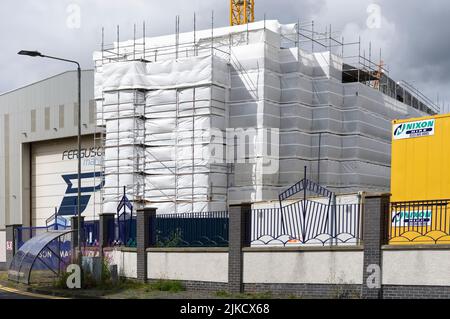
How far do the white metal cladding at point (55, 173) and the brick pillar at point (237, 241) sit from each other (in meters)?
22.2

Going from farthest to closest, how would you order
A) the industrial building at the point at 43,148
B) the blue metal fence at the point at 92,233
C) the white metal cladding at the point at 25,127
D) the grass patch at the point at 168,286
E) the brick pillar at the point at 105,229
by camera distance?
the white metal cladding at the point at 25,127 < the industrial building at the point at 43,148 < the blue metal fence at the point at 92,233 < the brick pillar at the point at 105,229 < the grass patch at the point at 168,286

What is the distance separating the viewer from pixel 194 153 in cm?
2902

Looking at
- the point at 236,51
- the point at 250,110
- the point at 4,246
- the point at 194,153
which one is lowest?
the point at 4,246

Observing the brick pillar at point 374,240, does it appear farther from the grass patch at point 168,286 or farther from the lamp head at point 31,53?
the lamp head at point 31,53

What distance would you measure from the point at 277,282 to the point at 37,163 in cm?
3060

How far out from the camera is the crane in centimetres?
4647

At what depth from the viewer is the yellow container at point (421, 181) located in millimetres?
14062

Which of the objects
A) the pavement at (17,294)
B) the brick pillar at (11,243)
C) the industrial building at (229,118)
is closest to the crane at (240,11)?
the industrial building at (229,118)

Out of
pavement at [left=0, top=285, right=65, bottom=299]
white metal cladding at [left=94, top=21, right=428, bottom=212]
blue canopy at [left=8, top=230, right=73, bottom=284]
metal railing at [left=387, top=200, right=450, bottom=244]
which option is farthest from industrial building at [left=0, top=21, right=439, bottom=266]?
metal railing at [left=387, top=200, right=450, bottom=244]

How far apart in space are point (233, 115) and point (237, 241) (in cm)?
1433

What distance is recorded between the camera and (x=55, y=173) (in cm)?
4128
